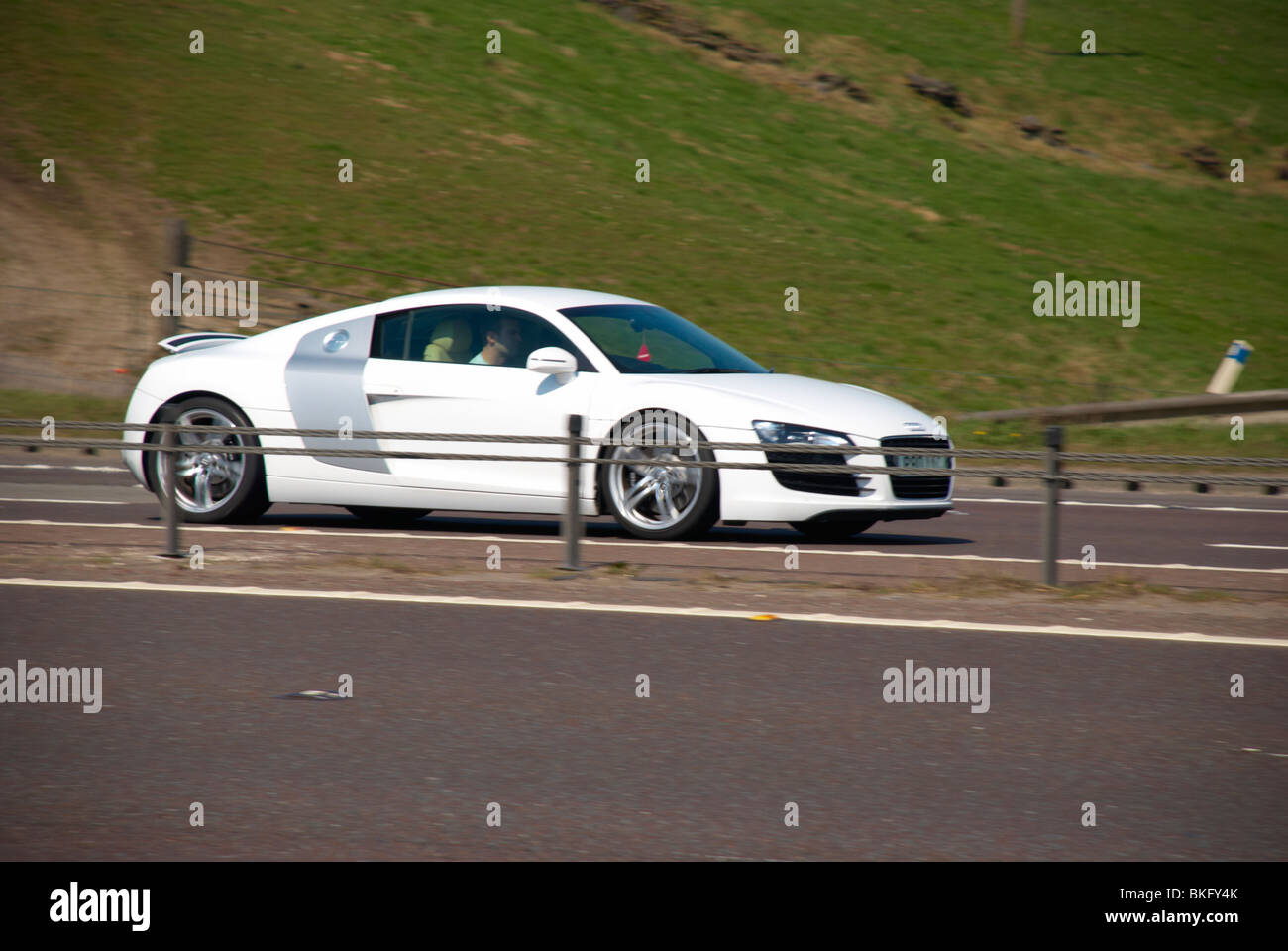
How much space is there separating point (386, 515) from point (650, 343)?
250 centimetres

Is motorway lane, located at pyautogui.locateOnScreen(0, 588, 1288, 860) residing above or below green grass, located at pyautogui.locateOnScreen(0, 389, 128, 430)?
below

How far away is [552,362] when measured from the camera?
10.7m

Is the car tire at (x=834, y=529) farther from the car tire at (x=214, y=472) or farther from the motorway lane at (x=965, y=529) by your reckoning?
the car tire at (x=214, y=472)

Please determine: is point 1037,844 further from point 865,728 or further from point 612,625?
point 612,625

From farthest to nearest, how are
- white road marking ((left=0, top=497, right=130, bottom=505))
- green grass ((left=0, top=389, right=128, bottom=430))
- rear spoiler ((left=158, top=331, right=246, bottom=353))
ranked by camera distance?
1. green grass ((left=0, top=389, right=128, bottom=430))
2. white road marking ((left=0, top=497, right=130, bottom=505))
3. rear spoiler ((left=158, top=331, right=246, bottom=353))

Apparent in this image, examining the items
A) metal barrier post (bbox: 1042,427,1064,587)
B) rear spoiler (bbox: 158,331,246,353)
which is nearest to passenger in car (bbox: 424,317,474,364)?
rear spoiler (bbox: 158,331,246,353)

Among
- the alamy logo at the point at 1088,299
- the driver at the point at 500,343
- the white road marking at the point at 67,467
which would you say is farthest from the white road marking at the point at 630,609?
the alamy logo at the point at 1088,299

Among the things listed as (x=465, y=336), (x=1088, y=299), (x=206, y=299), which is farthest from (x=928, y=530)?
(x=1088, y=299)

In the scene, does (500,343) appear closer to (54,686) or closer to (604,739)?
(54,686)

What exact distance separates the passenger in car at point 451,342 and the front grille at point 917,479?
2.88 meters

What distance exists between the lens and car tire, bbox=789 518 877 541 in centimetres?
1073

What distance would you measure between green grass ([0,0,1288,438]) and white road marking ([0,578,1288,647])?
13292mm

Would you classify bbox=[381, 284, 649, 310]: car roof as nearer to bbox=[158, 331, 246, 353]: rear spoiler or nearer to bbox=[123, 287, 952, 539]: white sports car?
bbox=[123, 287, 952, 539]: white sports car
